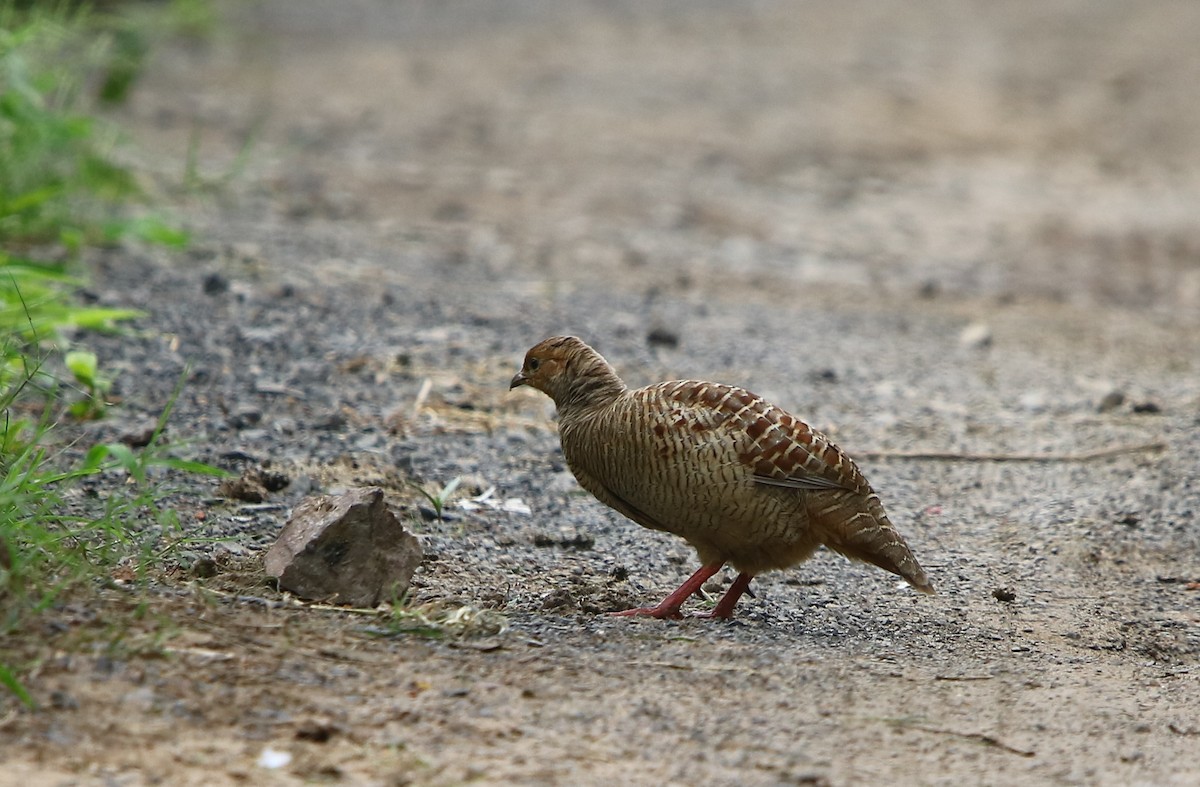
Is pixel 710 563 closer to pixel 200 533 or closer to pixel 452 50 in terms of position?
pixel 200 533

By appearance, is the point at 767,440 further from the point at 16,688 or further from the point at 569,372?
the point at 16,688

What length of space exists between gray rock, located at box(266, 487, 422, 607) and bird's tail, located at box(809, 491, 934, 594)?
1.15 meters

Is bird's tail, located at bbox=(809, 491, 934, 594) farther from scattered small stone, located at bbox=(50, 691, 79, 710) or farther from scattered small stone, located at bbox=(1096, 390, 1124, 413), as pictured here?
scattered small stone, located at bbox=(1096, 390, 1124, 413)

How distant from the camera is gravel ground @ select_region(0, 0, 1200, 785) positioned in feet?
10.8

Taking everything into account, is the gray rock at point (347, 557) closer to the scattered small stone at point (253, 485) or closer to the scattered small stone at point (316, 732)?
the scattered small stone at point (316, 732)

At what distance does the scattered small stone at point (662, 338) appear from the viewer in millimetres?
7125

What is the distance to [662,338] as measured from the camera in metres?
7.12

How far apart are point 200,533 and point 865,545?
1.89 m

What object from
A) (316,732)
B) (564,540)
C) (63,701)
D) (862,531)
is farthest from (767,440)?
(63,701)

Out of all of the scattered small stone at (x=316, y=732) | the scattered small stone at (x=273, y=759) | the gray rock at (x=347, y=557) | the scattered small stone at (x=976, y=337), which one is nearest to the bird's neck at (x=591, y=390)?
the gray rock at (x=347, y=557)

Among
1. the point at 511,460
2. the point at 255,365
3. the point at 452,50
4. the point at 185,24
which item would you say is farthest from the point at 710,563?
the point at 452,50

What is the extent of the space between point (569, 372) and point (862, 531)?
975 millimetres

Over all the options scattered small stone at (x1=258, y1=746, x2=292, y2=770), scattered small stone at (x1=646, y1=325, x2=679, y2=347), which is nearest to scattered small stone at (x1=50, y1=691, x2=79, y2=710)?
scattered small stone at (x1=258, y1=746, x2=292, y2=770)

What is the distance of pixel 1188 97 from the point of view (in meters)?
14.9
